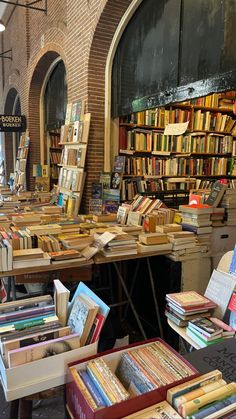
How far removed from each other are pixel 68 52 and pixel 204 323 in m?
4.73

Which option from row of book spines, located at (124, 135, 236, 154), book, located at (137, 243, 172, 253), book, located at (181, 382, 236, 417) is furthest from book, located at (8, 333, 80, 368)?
row of book spines, located at (124, 135, 236, 154)

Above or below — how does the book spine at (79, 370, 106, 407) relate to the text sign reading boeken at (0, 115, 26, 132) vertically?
below

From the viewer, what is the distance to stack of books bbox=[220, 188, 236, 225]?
2.86 m

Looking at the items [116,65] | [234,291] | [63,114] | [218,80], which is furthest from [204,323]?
[63,114]

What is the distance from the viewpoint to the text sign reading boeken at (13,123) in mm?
7109

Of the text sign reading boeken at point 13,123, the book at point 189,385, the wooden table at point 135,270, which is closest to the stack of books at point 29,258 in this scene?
→ the wooden table at point 135,270

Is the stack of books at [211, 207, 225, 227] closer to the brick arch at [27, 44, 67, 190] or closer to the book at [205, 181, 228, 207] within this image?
the book at [205, 181, 228, 207]

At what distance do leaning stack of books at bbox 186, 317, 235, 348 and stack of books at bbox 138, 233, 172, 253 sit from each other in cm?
97

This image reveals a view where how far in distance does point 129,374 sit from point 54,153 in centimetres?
664

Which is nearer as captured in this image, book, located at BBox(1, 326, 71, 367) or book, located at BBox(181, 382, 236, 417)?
book, located at BBox(181, 382, 236, 417)

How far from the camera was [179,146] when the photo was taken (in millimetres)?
4898

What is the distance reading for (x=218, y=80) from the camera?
271cm

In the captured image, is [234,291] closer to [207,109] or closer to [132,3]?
[132,3]

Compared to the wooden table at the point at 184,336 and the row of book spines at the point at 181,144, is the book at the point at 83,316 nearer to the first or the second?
the wooden table at the point at 184,336
